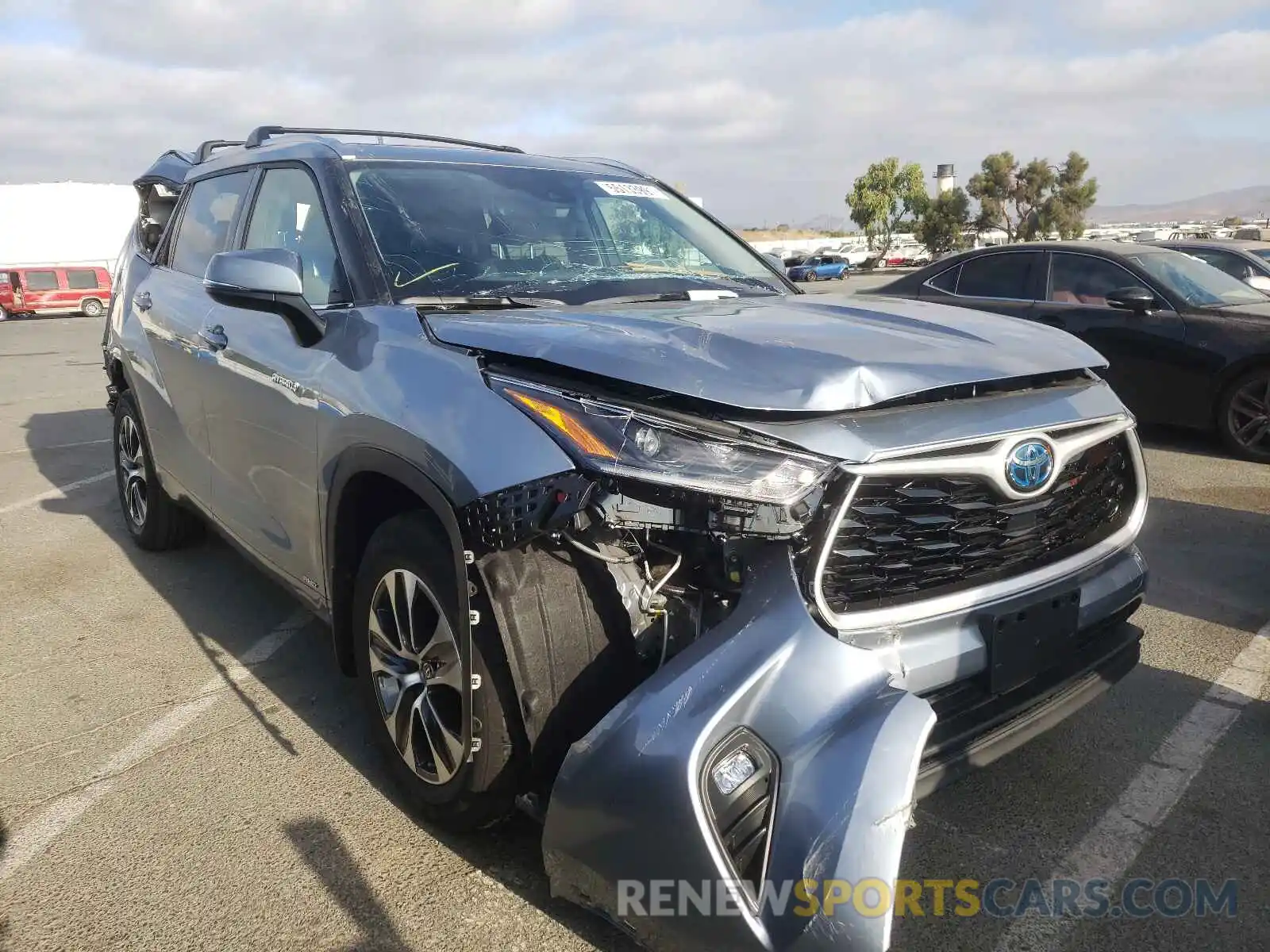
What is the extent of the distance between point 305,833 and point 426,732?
1.66 feet

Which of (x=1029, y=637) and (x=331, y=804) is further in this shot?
(x=331, y=804)

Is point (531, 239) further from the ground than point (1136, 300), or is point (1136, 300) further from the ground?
point (531, 239)

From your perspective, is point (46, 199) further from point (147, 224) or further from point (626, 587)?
point (626, 587)

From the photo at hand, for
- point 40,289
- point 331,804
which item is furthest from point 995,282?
point 40,289

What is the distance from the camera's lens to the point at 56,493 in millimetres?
6992

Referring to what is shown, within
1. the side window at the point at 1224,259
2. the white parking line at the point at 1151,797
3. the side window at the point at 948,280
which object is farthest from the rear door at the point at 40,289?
the white parking line at the point at 1151,797

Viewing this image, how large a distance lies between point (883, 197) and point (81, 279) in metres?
52.1

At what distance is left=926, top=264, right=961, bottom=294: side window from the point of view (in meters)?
8.48

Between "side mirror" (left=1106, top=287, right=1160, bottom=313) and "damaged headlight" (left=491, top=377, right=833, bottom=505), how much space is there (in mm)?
6329

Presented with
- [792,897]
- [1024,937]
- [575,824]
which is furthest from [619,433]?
[1024,937]

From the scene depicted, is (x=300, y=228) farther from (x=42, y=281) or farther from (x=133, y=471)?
(x=42, y=281)

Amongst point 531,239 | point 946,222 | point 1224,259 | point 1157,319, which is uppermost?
point 946,222

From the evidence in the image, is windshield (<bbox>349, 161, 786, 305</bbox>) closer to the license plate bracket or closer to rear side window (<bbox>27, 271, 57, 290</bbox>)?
the license plate bracket

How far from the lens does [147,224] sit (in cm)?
529
